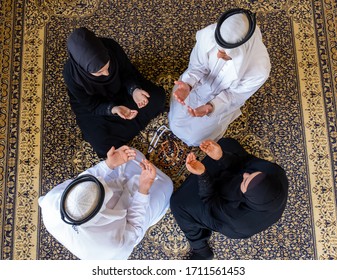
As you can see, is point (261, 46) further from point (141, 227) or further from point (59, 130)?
Answer: point (59, 130)

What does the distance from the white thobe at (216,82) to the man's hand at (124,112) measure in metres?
0.23

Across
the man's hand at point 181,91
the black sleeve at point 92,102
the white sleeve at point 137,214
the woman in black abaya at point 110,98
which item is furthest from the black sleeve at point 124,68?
the white sleeve at point 137,214

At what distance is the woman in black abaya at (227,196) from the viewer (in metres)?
1.40

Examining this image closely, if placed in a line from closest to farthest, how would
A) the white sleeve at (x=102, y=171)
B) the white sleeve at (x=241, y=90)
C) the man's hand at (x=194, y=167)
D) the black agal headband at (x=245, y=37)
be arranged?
the black agal headband at (x=245, y=37) → the white sleeve at (x=241, y=90) → the man's hand at (x=194, y=167) → the white sleeve at (x=102, y=171)

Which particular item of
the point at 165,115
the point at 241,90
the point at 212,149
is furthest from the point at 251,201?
the point at 165,115

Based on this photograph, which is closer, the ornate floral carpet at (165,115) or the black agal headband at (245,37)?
the black agal headband at (245,37)

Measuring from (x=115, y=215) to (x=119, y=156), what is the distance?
Result: 0.28 m

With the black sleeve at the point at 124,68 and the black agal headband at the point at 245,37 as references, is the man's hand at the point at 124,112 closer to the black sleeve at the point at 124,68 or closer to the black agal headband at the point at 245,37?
the black sleeve at the point at 124,68

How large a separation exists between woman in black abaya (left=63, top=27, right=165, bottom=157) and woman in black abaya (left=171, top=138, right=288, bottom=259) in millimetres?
381

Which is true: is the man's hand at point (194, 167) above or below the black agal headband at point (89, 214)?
below

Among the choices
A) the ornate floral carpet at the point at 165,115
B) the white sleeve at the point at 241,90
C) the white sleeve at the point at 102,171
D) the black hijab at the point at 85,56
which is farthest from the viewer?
the ornate floral carpet at the point at 165,115

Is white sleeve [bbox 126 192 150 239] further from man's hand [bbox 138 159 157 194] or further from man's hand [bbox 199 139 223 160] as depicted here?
man's hand [bbox 199 139 223 160]

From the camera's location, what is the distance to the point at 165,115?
6.79ft

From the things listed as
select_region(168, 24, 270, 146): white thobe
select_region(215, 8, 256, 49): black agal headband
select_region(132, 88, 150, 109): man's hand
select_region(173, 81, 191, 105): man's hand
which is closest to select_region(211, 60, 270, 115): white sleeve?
select_region(168, 24, 270, 146): white thobe
